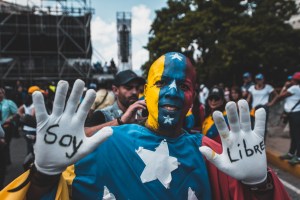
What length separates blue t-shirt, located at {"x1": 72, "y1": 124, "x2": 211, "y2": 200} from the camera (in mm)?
1762

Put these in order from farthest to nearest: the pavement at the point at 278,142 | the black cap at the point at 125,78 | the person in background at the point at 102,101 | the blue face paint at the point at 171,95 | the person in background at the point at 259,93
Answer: the person in background at the point at 259,93 < the pavement at the point at 278,142 < the person in background at the point at 102,101 < the black cap at the point at 125,78 < the blue face paint at the point at 171,95

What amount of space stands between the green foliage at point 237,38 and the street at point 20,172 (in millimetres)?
13257

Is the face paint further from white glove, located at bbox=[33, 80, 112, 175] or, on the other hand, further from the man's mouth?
white glove, located at bbox=[33, 80, 112, 175]

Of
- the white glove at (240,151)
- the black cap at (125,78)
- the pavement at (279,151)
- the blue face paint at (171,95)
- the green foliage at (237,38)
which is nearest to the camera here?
the white glove at (240,151)

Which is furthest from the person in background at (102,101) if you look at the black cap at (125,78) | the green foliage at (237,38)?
the green foliage at (237,38)

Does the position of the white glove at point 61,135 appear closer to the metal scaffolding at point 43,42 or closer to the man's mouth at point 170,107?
the man's mouth at point 170,107

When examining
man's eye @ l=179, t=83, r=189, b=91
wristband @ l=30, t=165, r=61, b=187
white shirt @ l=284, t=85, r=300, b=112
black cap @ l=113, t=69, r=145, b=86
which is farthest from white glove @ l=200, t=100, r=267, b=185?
white shirt @ l=284, t=85, r=300, b=112

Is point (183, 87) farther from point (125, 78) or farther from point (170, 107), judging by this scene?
point (125, 78)

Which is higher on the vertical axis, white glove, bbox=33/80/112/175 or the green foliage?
the green foliage

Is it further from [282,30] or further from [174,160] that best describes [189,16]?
[174,160]

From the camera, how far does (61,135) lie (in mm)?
1560

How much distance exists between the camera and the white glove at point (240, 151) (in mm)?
1685

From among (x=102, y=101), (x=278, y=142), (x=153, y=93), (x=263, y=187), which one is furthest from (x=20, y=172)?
(x=278, y=142)

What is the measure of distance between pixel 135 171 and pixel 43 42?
2147cm
